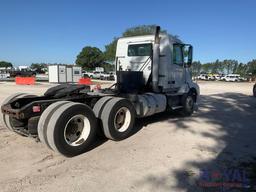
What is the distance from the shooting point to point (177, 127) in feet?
23.7

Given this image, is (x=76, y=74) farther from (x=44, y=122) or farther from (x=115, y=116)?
(x=44, y=122)

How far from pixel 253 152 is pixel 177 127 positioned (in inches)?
92.4

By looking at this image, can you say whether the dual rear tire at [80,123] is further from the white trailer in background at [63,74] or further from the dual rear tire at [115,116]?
the white trailer in background at [63,74]

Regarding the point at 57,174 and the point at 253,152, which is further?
the point at 253,152

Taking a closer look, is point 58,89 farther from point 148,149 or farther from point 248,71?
point 248,71

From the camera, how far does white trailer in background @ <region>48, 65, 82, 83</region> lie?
104 ft

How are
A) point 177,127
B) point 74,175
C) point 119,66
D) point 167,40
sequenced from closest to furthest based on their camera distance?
point 74,175, point 177,127, point 167,40, point 119,66

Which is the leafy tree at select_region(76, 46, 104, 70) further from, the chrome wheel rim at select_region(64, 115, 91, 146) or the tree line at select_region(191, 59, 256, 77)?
the chrome wheel rim at select_region(64, 115, 91, 146)

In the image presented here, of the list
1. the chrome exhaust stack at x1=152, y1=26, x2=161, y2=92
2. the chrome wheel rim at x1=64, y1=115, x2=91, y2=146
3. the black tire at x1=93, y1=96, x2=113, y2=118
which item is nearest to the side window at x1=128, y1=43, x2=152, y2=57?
the chrome exhaust stack at x1=152, y1=26, x2=161, y2=92

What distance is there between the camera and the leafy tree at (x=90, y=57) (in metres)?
73.8

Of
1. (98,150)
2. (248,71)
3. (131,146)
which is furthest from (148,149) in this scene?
(248,71)

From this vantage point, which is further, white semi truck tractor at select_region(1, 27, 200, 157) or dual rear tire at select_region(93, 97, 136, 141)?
dual rear tire at select_region(93, 97, 136, 141)

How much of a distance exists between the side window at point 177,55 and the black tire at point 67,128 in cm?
436

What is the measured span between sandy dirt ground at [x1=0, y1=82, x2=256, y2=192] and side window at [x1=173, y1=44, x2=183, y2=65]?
266 cm
